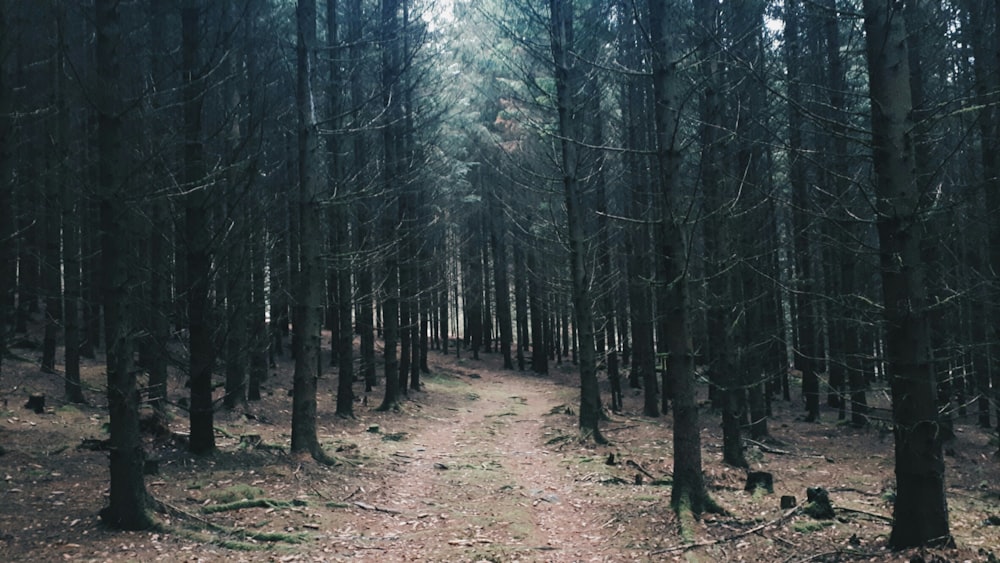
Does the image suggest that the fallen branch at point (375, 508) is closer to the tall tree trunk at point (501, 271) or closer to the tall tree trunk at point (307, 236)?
the tall tree trunk at point (307, 236)

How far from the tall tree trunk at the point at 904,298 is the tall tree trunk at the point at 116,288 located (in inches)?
287

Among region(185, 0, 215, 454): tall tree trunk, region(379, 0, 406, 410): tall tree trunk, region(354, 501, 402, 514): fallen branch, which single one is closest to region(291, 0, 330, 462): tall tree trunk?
region(185, 0, 215, 454): tall tree trunk

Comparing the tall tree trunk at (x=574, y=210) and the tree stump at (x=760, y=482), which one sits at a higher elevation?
the tall tree trunk at (x=574, y=210)

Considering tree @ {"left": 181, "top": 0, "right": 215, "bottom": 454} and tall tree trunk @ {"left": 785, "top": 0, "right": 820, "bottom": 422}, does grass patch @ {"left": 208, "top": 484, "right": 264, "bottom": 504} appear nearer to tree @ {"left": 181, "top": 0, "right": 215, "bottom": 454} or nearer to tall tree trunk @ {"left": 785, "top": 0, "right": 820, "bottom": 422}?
tree @ {"left": 181, "top": 0, "right": 215, "bottom": 454}

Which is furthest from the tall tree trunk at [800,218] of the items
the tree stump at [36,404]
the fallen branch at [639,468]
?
the tree stump at [36,404]

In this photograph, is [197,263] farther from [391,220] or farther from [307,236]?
[391,220]

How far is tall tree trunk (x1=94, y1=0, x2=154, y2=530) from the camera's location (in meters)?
6.16

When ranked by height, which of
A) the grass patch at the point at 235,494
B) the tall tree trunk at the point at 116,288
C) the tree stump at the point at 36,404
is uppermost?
the tall tree trunk at the point at 116,288

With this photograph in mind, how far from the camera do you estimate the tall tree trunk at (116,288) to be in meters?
6.16

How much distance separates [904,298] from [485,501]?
627 centimetres

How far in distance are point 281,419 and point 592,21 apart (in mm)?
13088

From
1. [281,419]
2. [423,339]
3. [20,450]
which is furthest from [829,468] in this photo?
[423,339]

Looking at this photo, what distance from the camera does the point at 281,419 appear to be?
1636 centimetres

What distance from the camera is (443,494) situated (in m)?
9.82
